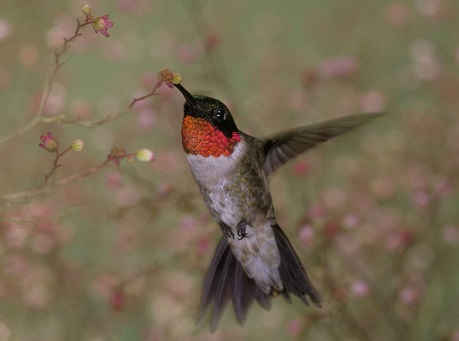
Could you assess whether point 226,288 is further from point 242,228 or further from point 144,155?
point 144,155

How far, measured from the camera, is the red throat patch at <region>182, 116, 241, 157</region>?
1106 mm

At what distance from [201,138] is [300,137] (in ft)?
1.09

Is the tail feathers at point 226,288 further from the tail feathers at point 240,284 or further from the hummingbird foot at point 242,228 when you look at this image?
the hummingbird foot at point 242,228

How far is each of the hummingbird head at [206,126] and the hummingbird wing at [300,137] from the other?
0.20 metres

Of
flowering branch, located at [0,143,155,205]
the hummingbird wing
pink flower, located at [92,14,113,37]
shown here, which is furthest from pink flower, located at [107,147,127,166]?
the hummingbird wing

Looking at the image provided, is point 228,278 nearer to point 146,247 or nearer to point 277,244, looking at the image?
point 277,244

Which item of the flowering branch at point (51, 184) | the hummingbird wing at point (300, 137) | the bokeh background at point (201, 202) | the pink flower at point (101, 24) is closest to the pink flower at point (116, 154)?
the flowering branch at point (51, 184)

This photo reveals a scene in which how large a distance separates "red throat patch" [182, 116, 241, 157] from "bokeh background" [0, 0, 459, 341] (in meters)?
0.24

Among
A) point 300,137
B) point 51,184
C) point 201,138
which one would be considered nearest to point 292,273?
point 300,137

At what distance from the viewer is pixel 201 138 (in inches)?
44.3

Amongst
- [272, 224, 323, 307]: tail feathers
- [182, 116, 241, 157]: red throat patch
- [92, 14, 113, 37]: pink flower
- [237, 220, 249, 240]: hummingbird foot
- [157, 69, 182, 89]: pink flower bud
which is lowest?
[272, 224, 323, 307]: tail feathers

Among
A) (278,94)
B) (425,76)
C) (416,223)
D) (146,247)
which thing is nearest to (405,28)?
(425,76)

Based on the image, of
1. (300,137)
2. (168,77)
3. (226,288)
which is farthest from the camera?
(226,288)

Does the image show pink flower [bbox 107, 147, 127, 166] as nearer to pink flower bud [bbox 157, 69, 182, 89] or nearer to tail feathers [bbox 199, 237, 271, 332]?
pink flower bud [bbox 157, 69, 182, 89]
